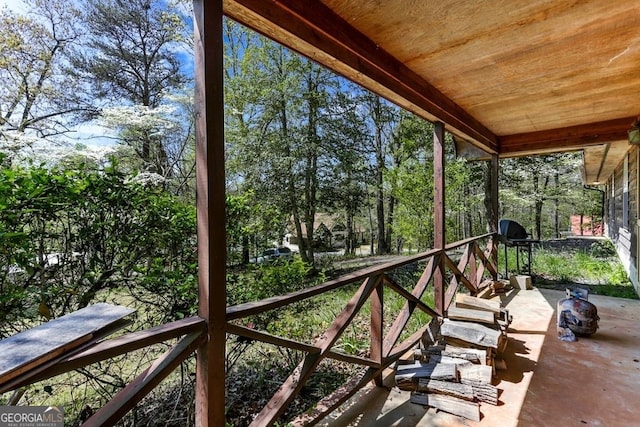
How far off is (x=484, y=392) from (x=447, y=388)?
0.85 feet

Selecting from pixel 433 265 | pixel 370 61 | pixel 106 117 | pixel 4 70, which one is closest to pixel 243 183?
pixel 106 117

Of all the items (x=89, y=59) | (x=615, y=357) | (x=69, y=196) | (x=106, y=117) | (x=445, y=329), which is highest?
(x=89, y=59)

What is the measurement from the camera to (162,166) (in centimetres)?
966

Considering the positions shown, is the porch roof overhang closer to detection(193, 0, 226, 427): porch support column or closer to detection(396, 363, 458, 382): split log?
detection(193, 0, 226, 427): porch support column

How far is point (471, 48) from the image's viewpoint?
2.09 meters

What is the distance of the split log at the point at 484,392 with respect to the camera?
2.14 meters

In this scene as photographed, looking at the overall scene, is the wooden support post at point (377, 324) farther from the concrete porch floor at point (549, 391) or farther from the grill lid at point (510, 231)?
the grill lid at point (510, 231)

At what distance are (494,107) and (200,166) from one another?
11.5 feet

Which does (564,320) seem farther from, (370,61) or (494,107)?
(370,61)

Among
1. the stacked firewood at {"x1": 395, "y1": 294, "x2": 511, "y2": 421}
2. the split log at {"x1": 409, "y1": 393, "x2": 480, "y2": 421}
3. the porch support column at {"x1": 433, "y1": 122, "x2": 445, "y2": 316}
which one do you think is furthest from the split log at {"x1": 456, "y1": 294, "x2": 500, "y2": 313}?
the split log at {"x1": 409, "y1": 393, "x2": 480, "y2": 421}

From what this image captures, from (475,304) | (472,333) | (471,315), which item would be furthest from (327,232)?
(472,333)

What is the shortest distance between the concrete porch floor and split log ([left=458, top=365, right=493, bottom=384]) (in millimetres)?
153

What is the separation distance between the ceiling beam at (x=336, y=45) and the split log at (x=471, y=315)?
1.96 meters

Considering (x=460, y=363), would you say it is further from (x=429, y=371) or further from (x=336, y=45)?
(x=336, y=45)
